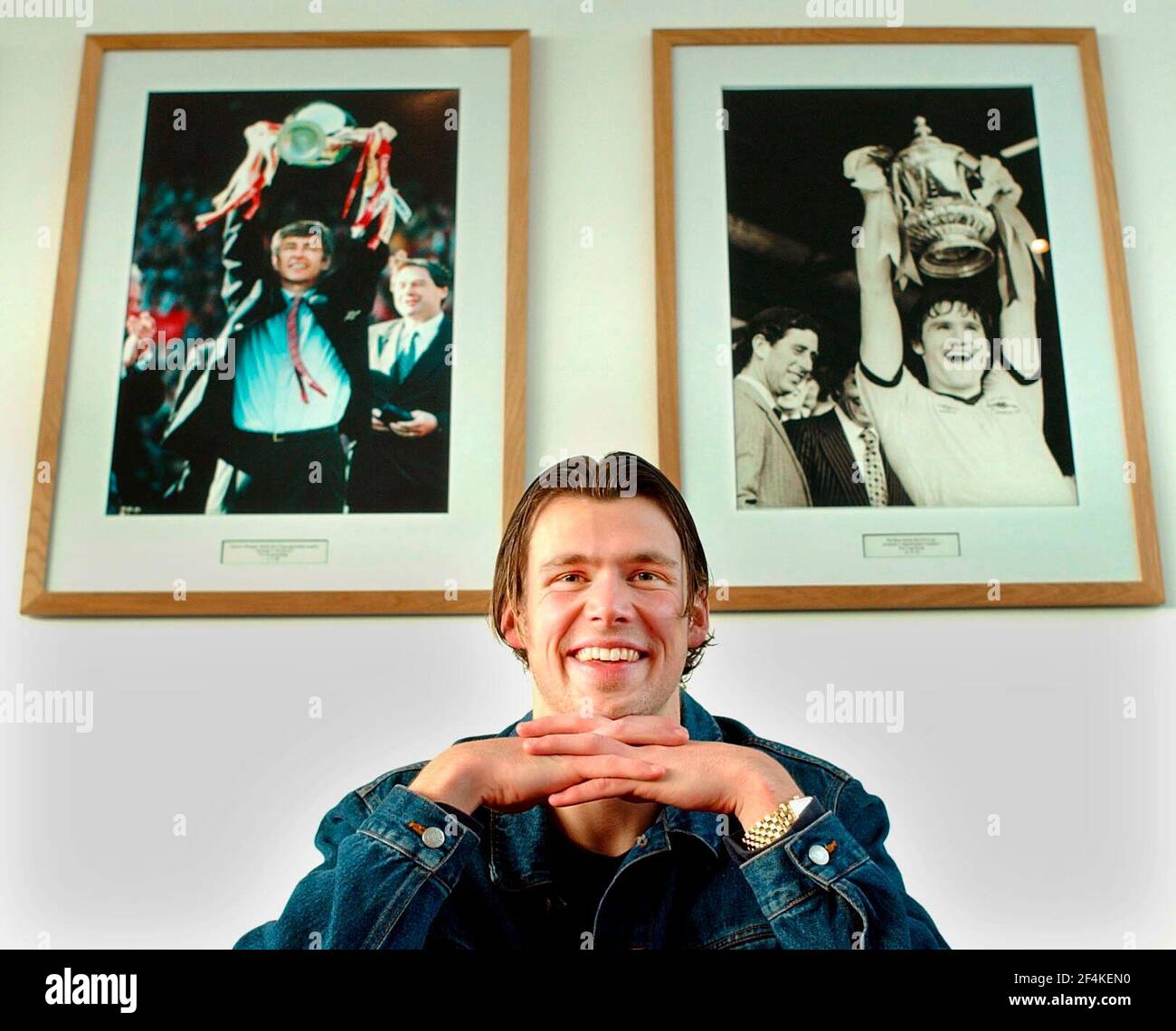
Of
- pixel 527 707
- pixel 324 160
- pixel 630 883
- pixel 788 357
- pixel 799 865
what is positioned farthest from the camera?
pixel 324 160

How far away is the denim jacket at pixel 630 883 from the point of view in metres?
0.96

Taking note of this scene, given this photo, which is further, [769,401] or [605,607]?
[769,401]

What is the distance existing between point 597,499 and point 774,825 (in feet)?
1.24

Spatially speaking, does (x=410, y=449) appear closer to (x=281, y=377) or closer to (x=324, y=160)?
(x=281, y=377)

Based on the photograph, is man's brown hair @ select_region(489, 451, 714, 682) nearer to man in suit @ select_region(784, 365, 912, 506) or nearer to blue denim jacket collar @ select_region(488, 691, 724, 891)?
blue denim jacket collar @ select_region(488, 691, 724, 891)

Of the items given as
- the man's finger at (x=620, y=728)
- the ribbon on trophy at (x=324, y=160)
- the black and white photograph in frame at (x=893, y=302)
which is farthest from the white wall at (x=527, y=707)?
the man's finger at (x=620, y=728)

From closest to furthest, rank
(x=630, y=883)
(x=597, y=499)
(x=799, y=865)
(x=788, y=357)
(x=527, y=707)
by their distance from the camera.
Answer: (x=799, y=865) → (x=630, y=883) → (x=597, y=499) → (x=527, y=707) → (x=788, y=357)

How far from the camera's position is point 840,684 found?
5.17ft

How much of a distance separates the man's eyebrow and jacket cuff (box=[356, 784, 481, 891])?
0.93ft

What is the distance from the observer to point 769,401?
1.67m

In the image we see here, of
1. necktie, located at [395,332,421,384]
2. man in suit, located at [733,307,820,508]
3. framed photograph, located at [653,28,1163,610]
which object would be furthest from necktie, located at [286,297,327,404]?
man in suit, located at [733,307,820,508]

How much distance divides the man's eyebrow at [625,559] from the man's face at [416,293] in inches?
26.3

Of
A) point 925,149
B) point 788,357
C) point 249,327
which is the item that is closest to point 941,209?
point 925,149

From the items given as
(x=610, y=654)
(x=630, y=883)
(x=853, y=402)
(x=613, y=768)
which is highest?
(x=853, y=402)
